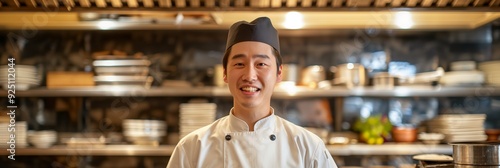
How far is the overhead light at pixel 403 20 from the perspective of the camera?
388 centimetres

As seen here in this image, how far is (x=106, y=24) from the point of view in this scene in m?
3.88

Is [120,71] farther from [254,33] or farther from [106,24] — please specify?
[254,33]

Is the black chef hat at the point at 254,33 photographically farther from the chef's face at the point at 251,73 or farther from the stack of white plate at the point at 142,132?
the stack of white plate at the point at 142,132

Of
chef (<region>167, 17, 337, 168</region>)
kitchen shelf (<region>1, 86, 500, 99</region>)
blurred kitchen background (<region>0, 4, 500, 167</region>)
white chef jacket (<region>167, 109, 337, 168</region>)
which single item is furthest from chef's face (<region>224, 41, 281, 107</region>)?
blurred kitchen background (<region>0, 4, 500, 167</region>)

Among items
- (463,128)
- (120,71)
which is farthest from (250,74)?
(463,128)

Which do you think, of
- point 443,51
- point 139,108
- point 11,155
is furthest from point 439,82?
point 11,155

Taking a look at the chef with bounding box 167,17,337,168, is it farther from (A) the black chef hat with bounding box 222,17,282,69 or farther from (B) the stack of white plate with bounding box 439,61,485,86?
(B) the stack of white plate with bounding box 439,61,485,86

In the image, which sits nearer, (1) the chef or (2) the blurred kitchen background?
(1) the chef

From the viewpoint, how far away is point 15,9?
2.41m

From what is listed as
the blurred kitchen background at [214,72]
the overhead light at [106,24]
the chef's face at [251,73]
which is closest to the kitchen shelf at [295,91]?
the blurred kitchen background at [214,72]

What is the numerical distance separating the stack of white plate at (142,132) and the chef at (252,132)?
1.91 metres

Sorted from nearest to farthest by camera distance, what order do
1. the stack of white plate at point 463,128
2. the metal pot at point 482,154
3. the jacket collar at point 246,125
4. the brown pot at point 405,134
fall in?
the metal pot at point 482,154 → the jacket collar at point 246,125 → the stack of white plate at point 463,128 → the brown pot at point 405,134

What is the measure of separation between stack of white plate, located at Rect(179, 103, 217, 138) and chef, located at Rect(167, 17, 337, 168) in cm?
181

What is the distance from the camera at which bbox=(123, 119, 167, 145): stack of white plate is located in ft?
12.7
